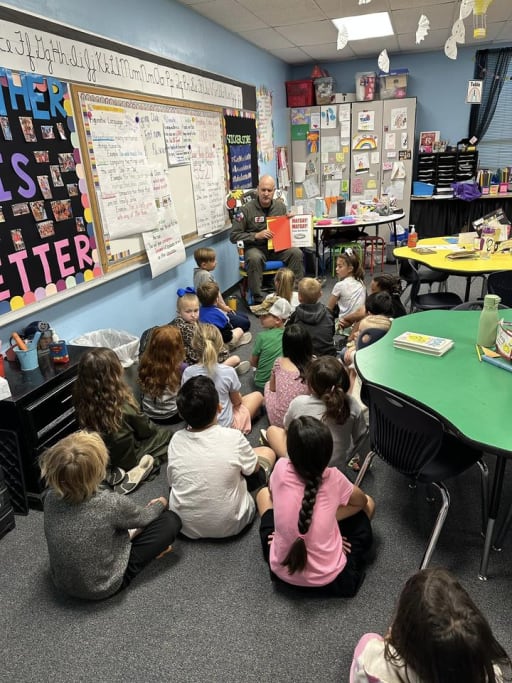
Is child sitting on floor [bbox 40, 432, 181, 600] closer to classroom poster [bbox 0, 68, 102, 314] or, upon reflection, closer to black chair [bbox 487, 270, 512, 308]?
classroom poster [bbox 0, 68, 102, 314]

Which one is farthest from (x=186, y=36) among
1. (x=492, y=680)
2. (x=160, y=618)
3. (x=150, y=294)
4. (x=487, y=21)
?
(x=492, y=680)

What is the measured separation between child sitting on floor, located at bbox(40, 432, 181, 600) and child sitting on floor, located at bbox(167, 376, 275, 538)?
0.72 feet

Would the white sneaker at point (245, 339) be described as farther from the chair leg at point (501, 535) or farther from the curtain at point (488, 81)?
the curtain at point (488, 81)

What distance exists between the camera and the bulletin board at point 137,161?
118 inches

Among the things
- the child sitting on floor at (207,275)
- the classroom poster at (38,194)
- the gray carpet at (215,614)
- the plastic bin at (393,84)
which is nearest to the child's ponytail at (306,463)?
the gray carpet at (215,614)

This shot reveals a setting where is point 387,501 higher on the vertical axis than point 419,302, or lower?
lower

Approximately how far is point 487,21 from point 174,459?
5.96m

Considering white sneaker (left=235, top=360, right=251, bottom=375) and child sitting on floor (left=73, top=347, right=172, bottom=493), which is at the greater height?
child sitting on floor (left=73, top=347, right=172, bottom=493)

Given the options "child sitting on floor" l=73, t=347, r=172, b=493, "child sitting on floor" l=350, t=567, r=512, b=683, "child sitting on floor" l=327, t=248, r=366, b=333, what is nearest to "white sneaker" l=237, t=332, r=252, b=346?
"child sitting on floor" l=327, t=248, r=366, b=333

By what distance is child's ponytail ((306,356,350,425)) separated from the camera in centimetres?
201

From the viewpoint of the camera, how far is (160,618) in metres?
1.68

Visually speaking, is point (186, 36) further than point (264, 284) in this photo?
No

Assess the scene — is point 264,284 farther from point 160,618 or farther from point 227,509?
point 160,618

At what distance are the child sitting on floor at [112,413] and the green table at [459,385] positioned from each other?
1.13 m
